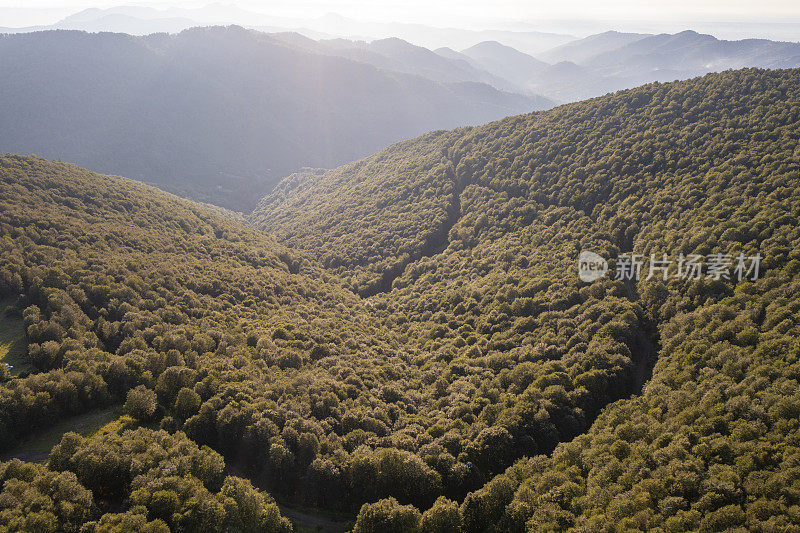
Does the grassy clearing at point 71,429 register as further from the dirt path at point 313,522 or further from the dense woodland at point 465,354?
the dirt path at point 313,522

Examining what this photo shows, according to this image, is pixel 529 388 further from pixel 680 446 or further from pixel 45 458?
pixel 45 458

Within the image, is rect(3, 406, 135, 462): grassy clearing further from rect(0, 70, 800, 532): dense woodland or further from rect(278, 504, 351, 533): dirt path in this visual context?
rect(278, 504, 351, 533): dirt path

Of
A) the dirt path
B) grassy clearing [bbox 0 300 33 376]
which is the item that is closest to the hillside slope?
the dirt path

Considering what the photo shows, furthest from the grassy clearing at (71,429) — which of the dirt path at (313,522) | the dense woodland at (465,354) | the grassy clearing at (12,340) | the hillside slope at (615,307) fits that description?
the hillside slope at (615,307)

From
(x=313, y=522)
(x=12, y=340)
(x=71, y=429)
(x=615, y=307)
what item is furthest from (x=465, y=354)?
(x=12, y=340)

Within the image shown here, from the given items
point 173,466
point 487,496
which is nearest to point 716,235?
point 487,496
